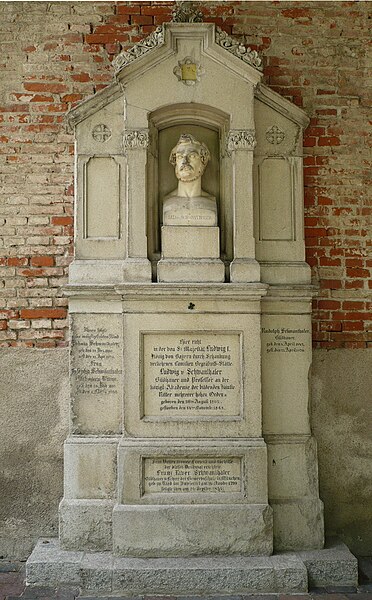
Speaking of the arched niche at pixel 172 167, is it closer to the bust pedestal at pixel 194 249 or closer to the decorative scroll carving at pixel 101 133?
the bust pedestal at pixel 194 249

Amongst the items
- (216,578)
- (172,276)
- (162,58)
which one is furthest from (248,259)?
(216,578)

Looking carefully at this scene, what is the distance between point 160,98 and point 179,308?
1668 millimetres

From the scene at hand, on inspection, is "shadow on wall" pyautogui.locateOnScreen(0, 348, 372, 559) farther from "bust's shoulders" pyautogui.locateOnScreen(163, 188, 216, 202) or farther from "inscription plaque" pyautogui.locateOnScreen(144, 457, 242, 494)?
"bust's shoulders" pyautogui.locateOnScreen(163, 188, 216, 202)

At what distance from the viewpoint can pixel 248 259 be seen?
4527 millimetres

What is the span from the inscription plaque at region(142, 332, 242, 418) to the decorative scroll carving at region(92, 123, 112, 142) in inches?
64.6

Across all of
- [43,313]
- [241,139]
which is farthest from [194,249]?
[43,313]

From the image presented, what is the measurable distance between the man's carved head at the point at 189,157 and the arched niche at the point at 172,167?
18cm

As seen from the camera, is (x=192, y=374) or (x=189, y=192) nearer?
(x=192, y=374)

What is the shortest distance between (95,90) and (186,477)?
10.8 feet

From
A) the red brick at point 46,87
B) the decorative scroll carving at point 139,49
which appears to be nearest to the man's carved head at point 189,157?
the decorative scroll carving at point 139,49

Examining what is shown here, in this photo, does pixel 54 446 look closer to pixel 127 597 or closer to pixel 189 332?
pixel 127 597

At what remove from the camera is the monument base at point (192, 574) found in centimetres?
396

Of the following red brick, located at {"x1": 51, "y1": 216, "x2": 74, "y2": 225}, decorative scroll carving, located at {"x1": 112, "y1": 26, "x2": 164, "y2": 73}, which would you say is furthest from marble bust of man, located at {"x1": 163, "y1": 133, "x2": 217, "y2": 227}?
red brick, located at {"x1": 51, "y1": 216, "x2": 74, "y2": 225}

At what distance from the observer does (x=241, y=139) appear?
4566 mm
